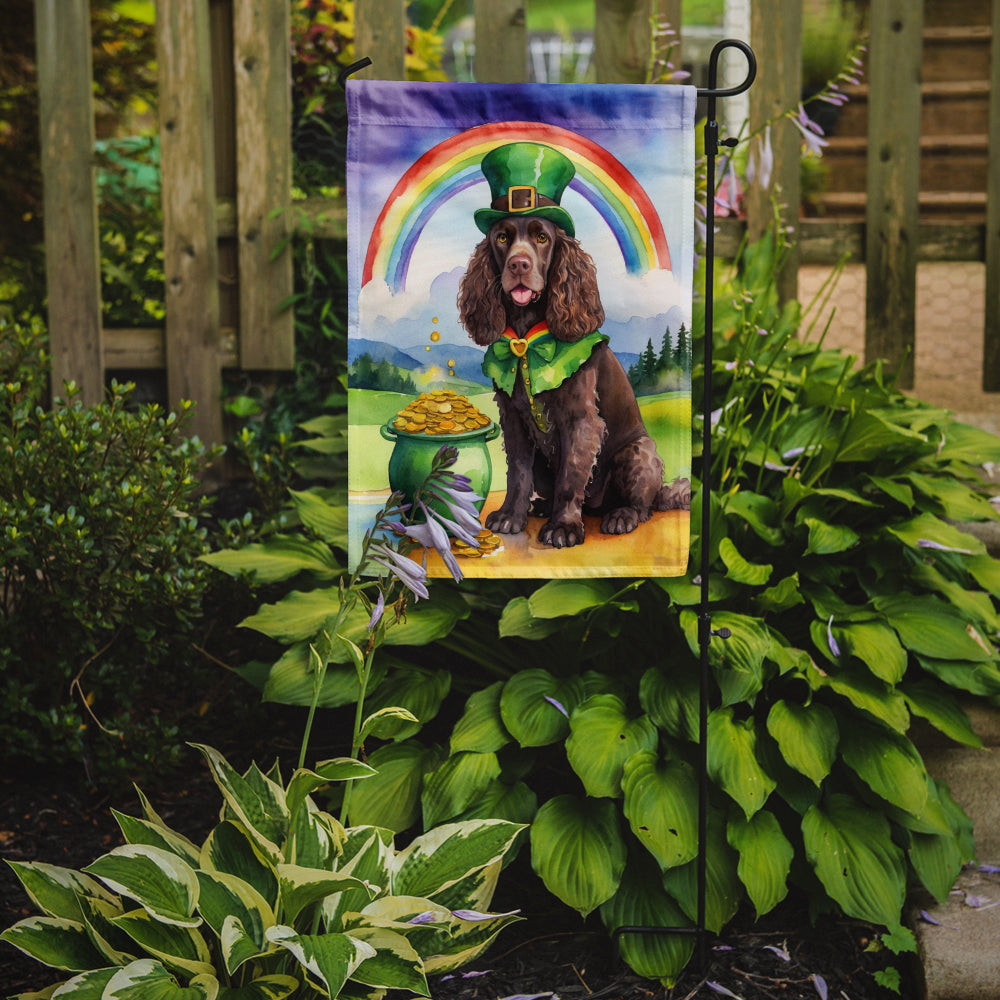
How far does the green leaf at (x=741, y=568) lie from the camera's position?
221cm

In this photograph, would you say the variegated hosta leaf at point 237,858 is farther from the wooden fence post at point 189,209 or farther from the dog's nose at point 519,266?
the wooden fence post at point 189,209

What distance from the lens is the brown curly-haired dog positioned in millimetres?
1872

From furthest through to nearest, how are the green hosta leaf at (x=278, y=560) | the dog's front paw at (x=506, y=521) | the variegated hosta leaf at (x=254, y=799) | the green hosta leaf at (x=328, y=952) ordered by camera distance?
the green hosta leaf at (x=278, y=560) < the dog's front paw at (x=506, y=521) < the variegated hosta leaf at (x=254, y=799) < the green hosta leaf at (x=328, y=952)

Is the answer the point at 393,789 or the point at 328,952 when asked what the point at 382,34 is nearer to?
the point at 393,789

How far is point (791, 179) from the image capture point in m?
3.49

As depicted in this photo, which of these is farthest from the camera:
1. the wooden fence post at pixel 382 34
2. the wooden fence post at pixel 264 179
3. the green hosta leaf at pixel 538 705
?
the wooden fence post at pixel 264 179

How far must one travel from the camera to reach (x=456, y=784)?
2.06 m

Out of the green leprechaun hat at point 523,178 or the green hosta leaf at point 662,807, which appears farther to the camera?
the green hosta leaf at point 662,807

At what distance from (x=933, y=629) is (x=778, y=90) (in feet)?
6.57

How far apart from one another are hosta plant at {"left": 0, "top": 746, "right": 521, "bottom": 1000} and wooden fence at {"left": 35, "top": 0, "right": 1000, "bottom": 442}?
6.72ft

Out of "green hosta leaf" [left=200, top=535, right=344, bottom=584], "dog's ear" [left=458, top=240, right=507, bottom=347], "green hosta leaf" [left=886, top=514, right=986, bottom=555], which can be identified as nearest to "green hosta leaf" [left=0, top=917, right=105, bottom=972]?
"green hosta leaf" [left=200, top=535, right=344, bottom=584]

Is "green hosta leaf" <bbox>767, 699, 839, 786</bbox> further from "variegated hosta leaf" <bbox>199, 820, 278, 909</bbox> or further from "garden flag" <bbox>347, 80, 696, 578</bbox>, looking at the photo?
"variegated hosta leaf" <bbox>199, 820, 278, 909</bbox>

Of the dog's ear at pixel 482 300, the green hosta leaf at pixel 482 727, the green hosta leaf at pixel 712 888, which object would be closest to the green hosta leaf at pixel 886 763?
the green hosta leaf at pixel 712 888

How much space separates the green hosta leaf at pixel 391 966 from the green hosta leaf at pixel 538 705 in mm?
509
